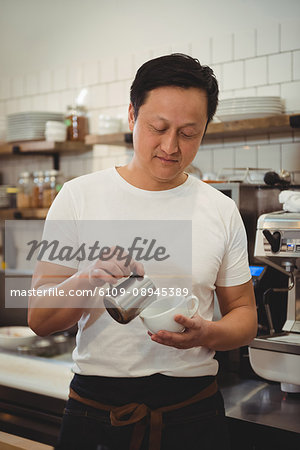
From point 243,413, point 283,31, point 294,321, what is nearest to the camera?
point 243,413

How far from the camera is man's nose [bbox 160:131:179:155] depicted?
123 cm

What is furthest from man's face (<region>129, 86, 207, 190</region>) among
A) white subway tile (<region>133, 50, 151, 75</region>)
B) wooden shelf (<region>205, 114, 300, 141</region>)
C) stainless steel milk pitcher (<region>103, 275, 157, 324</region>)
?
white subway tile (<region>133, 50, 151, 75</region>)

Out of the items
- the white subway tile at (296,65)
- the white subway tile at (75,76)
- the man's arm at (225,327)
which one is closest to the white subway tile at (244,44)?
the white subway tile at (296,65)

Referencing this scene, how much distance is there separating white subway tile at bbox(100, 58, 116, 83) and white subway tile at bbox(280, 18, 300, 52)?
107 centimetres

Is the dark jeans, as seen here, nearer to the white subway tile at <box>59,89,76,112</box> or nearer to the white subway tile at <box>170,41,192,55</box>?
the white subway tile at <box>170,41,192,55</box>

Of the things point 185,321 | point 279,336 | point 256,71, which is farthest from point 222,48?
point 185,321

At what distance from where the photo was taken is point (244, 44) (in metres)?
2.67

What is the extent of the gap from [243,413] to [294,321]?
0.42m

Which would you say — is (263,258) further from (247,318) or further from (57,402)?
(57,402)

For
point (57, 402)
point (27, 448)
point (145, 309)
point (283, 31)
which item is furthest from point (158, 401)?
point (283, 31)

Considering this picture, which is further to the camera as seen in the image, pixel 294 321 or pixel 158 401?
pixel 294 321

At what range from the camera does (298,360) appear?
172cm

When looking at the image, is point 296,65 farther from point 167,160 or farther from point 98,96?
point 167,160

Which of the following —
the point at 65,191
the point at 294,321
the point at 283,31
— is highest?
the point at 283,31
